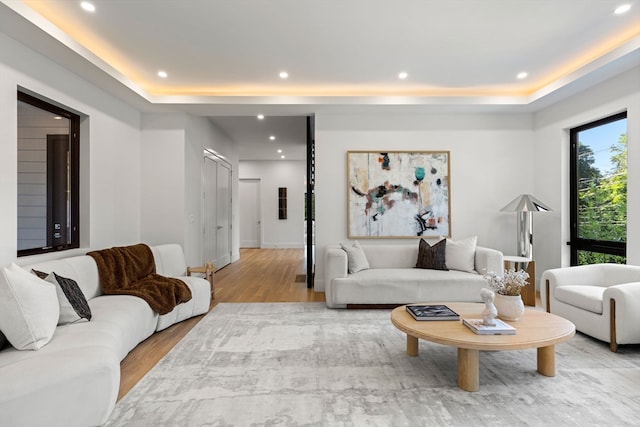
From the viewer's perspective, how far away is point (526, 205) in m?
4.69

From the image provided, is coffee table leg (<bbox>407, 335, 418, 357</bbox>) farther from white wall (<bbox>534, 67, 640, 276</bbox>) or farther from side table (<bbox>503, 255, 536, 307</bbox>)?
white wall (<bbox>534, 67, 640, 276</bbox>)

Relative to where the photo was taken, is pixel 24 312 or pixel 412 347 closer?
pixel 24 312

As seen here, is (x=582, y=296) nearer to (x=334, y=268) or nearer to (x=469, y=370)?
(x=469, y=370)

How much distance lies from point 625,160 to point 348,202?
3284mm

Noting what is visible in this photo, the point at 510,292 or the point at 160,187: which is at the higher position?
the point at 160,187

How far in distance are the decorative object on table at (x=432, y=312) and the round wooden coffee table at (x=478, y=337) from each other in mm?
38

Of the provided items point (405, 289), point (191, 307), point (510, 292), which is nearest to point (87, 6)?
point (191, 307)

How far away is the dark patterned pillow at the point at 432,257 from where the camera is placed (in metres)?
4.56

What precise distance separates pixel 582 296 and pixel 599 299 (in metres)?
0.17

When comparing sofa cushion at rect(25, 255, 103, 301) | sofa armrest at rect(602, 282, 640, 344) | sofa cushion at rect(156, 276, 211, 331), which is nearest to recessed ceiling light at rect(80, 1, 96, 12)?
sofa cushion at rect(25, 255, 103, 301)

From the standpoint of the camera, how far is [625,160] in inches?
156

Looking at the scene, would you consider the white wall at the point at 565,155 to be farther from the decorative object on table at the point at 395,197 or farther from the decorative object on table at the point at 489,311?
the decorative object on table at the point at 489,311

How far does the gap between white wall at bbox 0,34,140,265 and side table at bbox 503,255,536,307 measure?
5064 millimetres

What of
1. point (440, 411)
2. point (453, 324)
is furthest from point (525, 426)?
point (453, 324)
